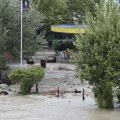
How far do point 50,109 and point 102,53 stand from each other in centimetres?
334

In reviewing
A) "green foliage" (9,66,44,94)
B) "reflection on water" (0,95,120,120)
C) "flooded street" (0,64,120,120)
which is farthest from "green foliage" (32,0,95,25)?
"reflection on water" (0,95,120,120)

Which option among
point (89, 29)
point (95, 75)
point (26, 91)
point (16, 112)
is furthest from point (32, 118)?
point (26, 91)

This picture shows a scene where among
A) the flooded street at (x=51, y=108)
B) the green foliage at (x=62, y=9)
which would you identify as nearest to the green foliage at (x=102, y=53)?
the flooded street at (x=51, y=108)

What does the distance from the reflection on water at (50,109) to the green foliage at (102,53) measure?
3.41 feet

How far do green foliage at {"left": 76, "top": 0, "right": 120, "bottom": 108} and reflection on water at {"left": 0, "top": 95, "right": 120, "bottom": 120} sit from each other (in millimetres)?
1038

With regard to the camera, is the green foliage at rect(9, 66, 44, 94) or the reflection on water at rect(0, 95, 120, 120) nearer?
the reflection on water at rect(0, 95, 120, 120)

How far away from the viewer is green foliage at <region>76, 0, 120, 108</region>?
20250mm

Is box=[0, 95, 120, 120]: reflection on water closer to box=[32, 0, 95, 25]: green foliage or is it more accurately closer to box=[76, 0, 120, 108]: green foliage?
→ box=[76, 0, 120, 108]: green foliage

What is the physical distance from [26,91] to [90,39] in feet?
22.3

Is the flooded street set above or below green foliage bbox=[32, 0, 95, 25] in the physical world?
below

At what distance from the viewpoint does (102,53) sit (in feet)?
67.3

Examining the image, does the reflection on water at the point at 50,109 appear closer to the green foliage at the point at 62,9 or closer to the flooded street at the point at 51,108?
the flooded street at the point at 51,108

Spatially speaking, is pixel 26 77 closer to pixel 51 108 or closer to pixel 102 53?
pixel 51 108

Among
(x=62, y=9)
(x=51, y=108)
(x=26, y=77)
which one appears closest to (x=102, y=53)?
(x=51, y=108)
